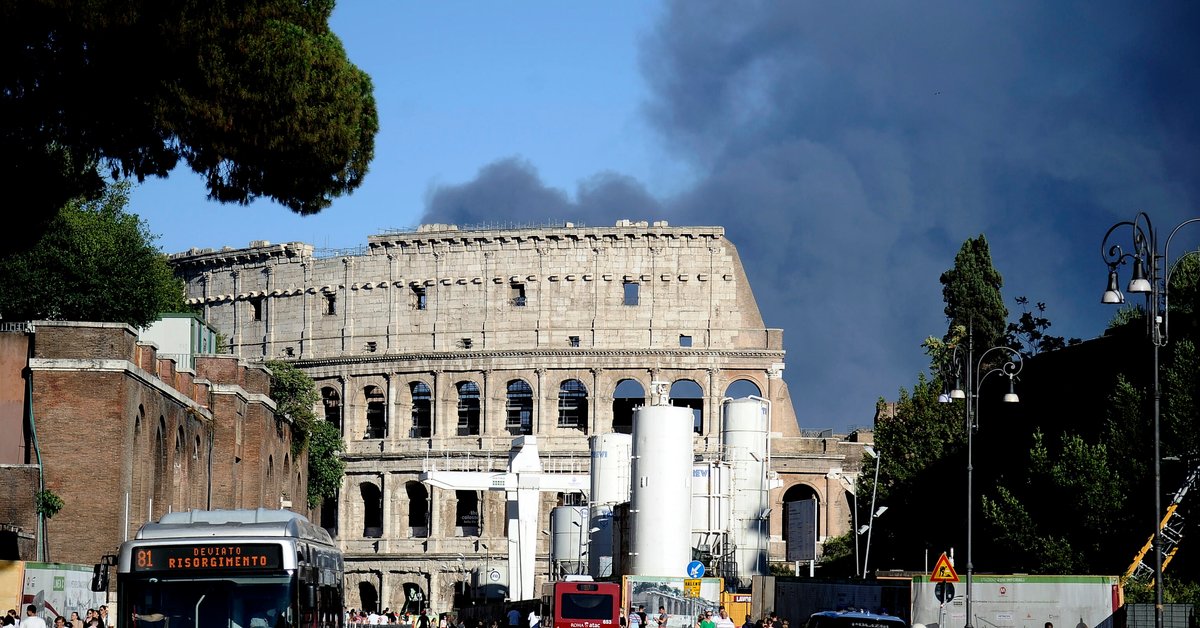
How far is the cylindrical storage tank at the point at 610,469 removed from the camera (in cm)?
6253

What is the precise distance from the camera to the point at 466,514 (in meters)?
82.9

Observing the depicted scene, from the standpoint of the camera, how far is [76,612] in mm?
28469

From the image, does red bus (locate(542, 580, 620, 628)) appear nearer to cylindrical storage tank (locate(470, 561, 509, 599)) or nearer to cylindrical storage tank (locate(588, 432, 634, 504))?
cylindrical storage tank (locate(588, 432, 634, 504))

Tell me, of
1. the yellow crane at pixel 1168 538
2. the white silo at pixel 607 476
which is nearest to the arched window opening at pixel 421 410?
the white silo at pixel 607 476

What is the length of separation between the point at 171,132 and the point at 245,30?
5.68 feet

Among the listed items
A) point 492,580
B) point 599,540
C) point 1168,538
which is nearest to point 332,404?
point 492,580

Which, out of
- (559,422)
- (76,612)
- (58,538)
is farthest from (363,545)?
(76,612)

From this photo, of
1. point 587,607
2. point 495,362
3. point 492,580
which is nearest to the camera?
point 587,607

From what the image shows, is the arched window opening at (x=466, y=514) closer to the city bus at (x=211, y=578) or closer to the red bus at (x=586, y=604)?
the red bus at (x=586, y=604)

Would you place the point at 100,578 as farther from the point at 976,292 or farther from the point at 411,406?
the point at 411,406

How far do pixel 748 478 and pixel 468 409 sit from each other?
26.2 metres

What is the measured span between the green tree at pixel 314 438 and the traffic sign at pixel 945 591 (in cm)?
3689

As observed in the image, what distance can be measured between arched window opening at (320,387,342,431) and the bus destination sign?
209ft

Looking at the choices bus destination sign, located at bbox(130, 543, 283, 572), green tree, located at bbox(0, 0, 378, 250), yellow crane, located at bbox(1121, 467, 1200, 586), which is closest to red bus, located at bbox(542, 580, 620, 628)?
yellow crane, located at bbox(1121, 467, 1200, 586)
